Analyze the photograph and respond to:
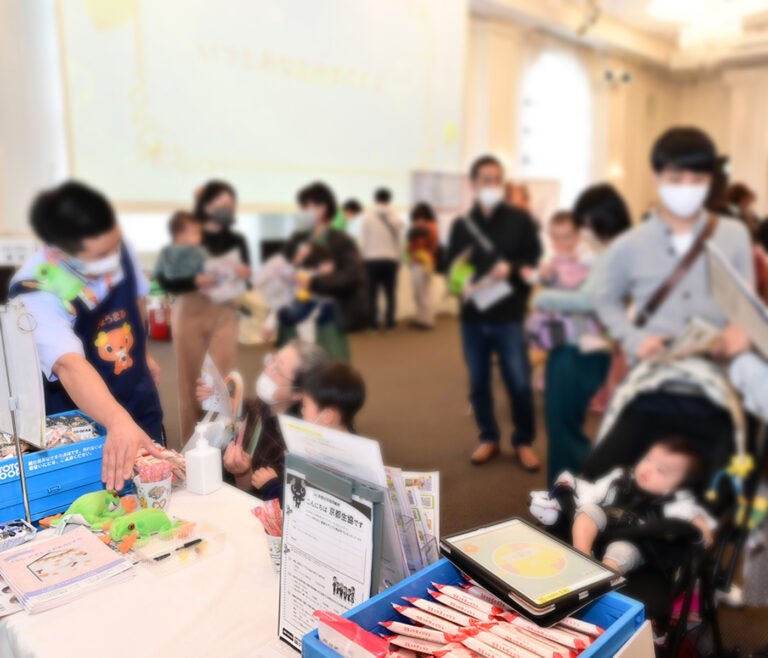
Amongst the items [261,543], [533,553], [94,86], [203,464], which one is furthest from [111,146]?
[533,553]

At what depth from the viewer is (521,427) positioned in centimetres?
296

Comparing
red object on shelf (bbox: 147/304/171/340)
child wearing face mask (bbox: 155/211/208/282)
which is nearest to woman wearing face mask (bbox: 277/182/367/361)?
child wearing face mask (bbox: 155/211/208/282)

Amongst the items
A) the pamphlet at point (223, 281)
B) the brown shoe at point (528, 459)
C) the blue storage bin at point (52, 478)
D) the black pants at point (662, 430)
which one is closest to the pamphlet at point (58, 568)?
the blue storage bin at point (52, 478)

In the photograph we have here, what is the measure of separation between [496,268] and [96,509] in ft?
6.34

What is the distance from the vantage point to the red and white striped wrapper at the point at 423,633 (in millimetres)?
702

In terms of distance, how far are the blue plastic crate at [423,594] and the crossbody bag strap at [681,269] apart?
3.40ft

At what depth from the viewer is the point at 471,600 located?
77 centimetres

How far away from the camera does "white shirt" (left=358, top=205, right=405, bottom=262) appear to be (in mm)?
5695

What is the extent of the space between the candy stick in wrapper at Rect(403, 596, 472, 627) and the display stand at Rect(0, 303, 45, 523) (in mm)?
736

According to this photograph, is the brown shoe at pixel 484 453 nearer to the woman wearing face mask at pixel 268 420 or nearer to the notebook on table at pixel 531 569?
the woman wearing face mask at pixel 268 420

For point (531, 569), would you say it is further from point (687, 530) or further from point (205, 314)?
point (205, 314)

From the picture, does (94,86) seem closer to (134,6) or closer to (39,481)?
(134,6)

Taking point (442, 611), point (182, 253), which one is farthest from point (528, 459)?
point (442, 611)

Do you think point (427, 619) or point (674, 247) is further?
point (674, 247)
